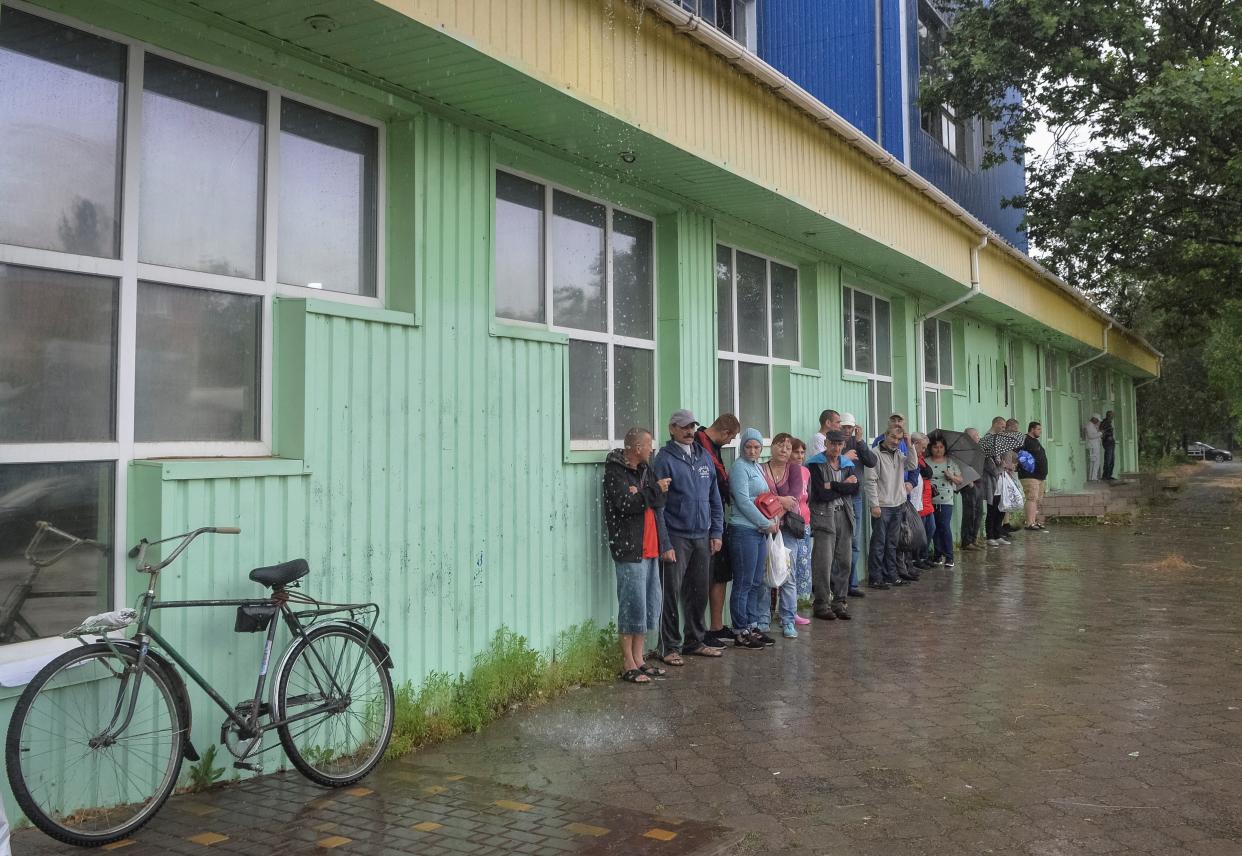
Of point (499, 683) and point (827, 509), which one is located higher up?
point (827, 509)

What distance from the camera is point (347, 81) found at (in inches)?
210

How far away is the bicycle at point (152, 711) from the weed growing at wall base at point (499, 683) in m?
0.42

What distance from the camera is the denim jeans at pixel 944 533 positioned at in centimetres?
1310

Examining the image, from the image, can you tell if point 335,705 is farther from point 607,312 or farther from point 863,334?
point 863,334

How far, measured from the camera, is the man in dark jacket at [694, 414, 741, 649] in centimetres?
788

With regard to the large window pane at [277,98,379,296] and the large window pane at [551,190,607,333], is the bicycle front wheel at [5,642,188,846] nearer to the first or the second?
the large window pane at [277,98,379,296]

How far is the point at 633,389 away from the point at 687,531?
1.27 meters

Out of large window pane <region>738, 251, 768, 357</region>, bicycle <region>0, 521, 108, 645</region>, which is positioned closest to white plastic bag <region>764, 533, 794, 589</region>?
large window pane <region>738, 251, 768, 357</region>

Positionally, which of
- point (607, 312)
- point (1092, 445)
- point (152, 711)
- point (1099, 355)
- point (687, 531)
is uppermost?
point (1099, 355)

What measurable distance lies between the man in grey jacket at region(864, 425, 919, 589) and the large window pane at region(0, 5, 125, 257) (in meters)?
8.41

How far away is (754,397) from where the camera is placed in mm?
9883

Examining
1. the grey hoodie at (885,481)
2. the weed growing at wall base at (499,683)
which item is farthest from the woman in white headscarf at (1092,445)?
the weed growing at wall base at (499,683)

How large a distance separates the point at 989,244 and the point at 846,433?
5.10 metres

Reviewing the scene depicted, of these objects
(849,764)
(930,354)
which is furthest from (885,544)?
(849,764)
